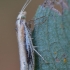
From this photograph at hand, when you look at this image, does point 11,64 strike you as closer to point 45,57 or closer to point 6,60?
point 6,60

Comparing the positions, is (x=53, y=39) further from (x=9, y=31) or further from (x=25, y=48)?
(x=9, y=31)

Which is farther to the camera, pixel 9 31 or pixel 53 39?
pixel 9 31

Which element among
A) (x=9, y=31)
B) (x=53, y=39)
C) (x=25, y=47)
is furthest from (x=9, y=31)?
(x=53, y=39)

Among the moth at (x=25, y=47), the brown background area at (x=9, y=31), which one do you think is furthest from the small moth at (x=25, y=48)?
the brown background area at (x=9, y=31)

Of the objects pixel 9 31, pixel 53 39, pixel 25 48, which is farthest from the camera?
pixel 9 31

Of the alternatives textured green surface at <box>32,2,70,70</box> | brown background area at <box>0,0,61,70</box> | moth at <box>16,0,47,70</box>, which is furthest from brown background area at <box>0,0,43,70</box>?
textured green surface at <box>32,2,70,70</box>

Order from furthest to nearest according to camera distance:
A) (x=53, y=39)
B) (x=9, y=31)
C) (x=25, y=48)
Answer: (x=9, y=31) → (x=25, y=48) → (x=53, y=39)
